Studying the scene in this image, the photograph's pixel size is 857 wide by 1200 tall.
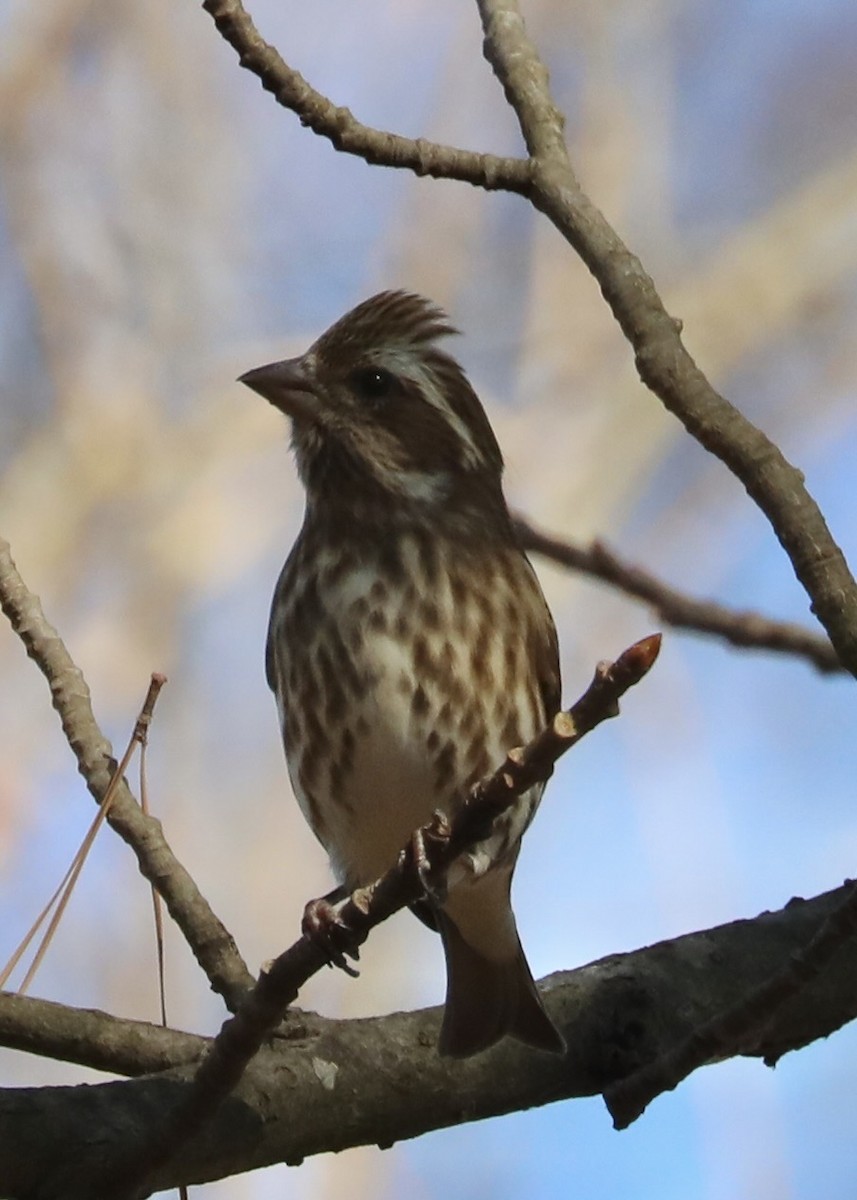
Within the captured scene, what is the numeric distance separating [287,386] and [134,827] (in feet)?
4.17

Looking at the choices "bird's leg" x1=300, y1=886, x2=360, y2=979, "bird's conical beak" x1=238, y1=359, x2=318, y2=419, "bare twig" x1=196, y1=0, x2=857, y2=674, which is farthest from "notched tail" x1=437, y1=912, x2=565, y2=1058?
"bird's conical beak" x1=238, y1=359, x2=318, y2=419

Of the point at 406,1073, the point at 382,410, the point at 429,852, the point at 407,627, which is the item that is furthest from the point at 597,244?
the point at 406,1073

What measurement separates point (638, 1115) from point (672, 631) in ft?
3.80

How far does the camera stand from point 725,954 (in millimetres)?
3422

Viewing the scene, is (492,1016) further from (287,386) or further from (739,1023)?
(287,386)

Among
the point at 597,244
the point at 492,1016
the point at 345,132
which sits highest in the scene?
the point at 345,132

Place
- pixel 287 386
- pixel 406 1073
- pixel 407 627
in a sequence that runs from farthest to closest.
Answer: pixel 287 386 < pixel 407 627 < pixel 406 1073

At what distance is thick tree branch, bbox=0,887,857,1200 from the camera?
2527mm

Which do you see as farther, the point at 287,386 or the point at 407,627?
the point at 287,386

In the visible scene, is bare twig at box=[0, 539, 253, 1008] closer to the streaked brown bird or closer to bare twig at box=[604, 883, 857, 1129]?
the streaked brown bird

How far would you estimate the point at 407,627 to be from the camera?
3709mm

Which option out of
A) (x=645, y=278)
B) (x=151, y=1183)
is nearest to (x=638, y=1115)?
(x=151, y=1183)

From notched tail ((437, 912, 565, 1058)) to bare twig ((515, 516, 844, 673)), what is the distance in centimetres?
124

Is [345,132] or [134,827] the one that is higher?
[345,132]
